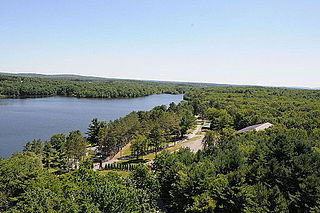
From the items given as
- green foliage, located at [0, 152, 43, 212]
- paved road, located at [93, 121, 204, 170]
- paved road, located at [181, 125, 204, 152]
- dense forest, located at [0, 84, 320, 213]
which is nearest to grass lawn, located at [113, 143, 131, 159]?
paved road, located at [93, 121, 204, 170]

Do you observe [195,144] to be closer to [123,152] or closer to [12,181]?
[123,152]

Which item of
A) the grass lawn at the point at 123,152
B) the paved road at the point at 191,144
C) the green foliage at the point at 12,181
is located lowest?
the grass lawn at the point at 123,152

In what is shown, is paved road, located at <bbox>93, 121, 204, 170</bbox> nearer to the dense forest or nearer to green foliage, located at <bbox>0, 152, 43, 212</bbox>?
the dense forest

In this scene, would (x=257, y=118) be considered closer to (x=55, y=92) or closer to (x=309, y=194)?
(x=309, y=194)

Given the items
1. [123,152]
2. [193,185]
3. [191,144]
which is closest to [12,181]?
[193,185]

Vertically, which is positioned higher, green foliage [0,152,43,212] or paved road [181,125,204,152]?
green foliage [0,152,43,212]

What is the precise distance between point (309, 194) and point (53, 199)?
1762 cm

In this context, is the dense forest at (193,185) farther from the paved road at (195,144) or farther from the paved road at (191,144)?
the paved road at (195,144)

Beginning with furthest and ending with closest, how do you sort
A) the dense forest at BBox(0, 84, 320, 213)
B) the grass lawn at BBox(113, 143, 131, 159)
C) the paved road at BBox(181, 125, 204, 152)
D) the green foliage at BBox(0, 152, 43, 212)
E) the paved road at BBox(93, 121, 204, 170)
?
the grass lawn at BBox(113, 143, 131, 159) → the paved road at BBox(181, 125, 204, 152) → the paved road at BBox(93, 121, 204, 170) → the green foliage at BBox(0, 152, 43, 212) → the dense forest at BBox(0, 84, 320, 213)

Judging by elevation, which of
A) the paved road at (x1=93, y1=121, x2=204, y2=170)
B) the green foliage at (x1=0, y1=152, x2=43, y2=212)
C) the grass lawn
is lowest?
the grass lawn

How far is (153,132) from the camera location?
41.0 meters

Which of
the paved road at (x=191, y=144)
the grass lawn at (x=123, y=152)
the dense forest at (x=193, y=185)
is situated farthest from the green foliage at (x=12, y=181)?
the grass lawn at (x=123, y=152)

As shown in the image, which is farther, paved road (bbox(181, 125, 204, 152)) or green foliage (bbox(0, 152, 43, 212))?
paved road (bbox(181, 125, 204, 152))

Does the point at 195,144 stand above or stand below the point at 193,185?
below
